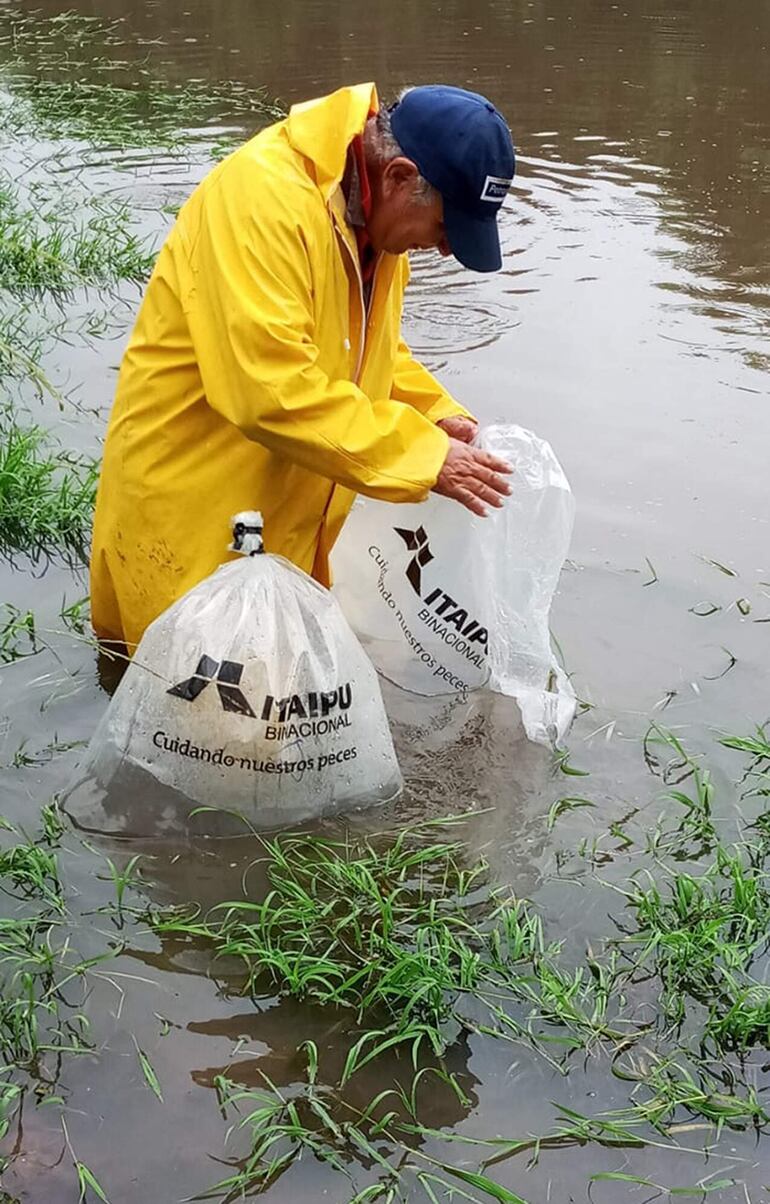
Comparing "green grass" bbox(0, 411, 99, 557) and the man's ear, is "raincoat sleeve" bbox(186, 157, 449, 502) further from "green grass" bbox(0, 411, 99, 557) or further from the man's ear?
"green grass" bbox(0, 411, 99, 557)

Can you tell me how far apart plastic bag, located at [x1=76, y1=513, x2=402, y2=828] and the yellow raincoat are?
0.22 m

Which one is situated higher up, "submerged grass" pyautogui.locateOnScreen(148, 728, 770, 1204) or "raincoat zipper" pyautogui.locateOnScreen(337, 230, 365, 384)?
"raincoat zipper" pyautogui.locateOnScreen(337, 230, 365, 384)

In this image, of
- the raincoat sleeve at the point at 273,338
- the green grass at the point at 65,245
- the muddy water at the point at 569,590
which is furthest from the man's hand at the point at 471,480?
the green grass at the point at 65,245

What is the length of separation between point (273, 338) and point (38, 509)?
5.67ft

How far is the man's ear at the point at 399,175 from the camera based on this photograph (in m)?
2.82

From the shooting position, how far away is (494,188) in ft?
9.27

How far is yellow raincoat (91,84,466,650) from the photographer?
9.02ft

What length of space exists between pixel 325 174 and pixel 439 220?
27cm

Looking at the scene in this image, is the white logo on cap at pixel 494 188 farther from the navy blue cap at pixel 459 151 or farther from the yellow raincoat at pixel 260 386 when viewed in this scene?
the yellow raincoat at pixel 260 386

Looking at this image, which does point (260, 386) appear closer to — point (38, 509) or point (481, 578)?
point (481, 578)

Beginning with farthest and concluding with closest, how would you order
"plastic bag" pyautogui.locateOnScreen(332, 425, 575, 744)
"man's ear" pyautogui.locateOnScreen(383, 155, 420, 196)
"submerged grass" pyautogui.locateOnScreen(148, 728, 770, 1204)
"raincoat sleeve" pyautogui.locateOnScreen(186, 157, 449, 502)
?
"plastic bag" pyautogui.locateOnScreen(332, 425, 575, 744) → "man's ear" pyautogui.locateOnScreen(383, 155, 420, 196) → "raincoat sleeve" pyautogui.locateOnScreen(186, 157, 449, 502) → "submerged grass" pyautogui.locateOnScreen(148, 728, 770, 1204)

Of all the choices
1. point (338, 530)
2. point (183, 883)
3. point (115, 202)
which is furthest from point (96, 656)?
point (115, 202)

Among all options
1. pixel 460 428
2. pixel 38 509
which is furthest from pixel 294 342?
pixel 38 509

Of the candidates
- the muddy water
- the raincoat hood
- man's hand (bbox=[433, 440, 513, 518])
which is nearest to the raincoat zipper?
the raincoat hood
